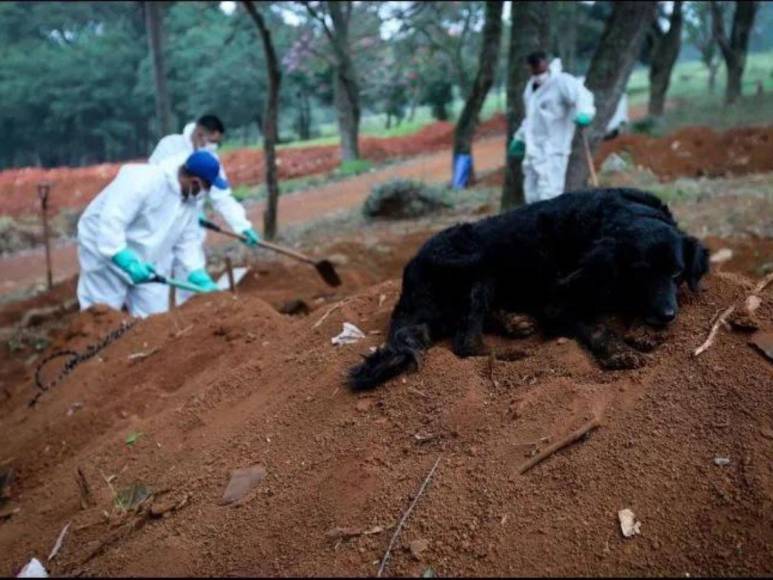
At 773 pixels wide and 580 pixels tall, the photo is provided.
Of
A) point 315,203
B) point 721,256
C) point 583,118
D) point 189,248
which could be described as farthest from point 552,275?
point 315,203

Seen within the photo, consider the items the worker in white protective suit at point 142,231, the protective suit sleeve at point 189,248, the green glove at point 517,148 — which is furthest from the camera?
the green glove at point 517,148

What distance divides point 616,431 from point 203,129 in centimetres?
520

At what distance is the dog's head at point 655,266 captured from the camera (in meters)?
2.63

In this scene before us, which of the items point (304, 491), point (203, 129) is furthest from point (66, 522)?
point (203, 129)

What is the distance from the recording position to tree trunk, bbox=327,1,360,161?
1902cm

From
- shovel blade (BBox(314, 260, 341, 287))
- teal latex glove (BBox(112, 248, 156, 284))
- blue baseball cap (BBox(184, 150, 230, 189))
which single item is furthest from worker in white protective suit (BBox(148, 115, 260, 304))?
teal latex glove (BBox(112, 248, 156, 284))

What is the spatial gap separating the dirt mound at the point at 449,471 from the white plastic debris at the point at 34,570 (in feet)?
0.16

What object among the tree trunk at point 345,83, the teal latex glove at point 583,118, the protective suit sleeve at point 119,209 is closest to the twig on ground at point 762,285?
the protective suit sleeve at point 119,209

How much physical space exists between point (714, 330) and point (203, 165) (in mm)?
4201

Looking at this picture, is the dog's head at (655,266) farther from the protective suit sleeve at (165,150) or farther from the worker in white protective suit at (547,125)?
the worker in white protective suit at (547,125)

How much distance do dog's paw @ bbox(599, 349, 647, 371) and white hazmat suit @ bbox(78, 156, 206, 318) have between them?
13.5 feet

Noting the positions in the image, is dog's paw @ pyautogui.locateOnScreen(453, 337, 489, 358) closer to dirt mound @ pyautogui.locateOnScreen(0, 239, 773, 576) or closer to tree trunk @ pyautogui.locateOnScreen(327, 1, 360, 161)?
dirt mound @ pyautogui.locateOnScreen(0, 239, 773, 576)

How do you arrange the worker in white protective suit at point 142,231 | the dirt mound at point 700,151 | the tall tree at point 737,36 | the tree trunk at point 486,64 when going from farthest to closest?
1. the tall tree at point 737,36
2. the dirt mound at point 700,151
3. the tree trunk at point 486,64
4. the worker in white protective suit at point 142,231

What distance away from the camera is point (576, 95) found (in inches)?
286
